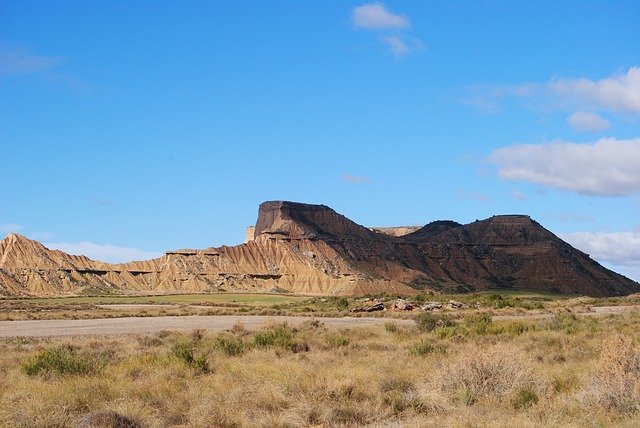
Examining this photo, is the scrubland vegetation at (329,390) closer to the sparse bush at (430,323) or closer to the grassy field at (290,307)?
the sparse bush at (430,323)

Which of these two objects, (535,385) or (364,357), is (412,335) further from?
(535,385)

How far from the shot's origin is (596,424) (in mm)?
11562

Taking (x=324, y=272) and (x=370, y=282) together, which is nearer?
(x=370, y=282)

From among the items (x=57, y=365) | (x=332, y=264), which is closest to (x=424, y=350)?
(x=57, y=365)

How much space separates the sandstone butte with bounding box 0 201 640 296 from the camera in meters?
132

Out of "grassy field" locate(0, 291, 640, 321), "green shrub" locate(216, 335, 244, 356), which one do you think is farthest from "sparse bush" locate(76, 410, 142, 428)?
"grassy field" locate(0, 291, 640, 321)

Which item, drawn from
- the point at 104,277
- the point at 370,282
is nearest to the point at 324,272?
the point at 370,282

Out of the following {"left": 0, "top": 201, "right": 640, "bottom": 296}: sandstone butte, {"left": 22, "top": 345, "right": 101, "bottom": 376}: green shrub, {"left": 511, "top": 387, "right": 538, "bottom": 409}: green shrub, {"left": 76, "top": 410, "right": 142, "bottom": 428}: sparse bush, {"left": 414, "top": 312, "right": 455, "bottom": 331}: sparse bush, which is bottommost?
{"left": 76, "top": 410, "right": 142, "bottom": 428}: sparse bush

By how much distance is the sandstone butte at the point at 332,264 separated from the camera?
13212 cm

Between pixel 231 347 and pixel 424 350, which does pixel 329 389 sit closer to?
pixel 424 350

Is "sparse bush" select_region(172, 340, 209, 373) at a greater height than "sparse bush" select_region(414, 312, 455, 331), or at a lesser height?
lesser

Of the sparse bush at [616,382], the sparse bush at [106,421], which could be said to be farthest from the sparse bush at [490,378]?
the sparse bush at [106,421]

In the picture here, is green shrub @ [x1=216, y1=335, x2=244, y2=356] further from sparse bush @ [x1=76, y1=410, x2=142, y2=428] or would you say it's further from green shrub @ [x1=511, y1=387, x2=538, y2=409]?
green shrub @ [x1=511, y1=387, x2=538, y2=409]

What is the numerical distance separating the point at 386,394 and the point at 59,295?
110 metres
